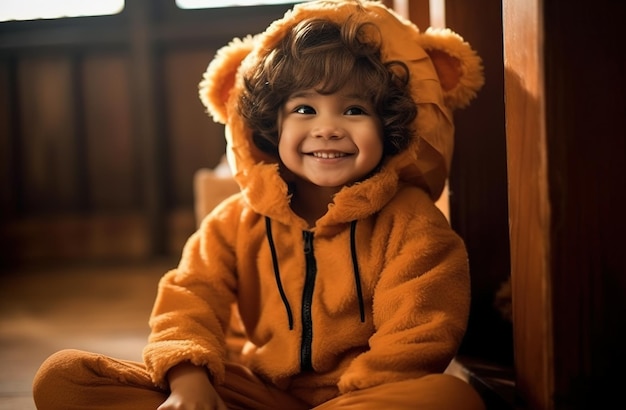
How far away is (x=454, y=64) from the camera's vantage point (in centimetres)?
113

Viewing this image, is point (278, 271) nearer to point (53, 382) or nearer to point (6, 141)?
point (53, 382)

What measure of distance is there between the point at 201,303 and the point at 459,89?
474 millimetres

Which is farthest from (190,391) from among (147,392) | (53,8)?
(53,8)

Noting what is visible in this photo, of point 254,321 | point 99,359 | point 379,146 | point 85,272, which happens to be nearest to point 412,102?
point 379,146

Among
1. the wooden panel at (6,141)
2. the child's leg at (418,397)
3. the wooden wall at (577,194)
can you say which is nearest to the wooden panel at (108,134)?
the wooden panel at (6,141)

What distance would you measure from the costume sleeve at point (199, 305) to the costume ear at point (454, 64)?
36 cm

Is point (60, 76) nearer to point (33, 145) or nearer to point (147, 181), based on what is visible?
point (33, 145)

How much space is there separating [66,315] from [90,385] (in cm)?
106

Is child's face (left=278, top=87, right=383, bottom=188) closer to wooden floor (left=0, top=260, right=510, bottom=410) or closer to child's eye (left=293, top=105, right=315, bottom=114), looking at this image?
child's eye (left=293, top=105, right=315, bottom=114)

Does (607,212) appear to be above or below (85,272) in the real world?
above

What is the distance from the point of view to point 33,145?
2.86 m

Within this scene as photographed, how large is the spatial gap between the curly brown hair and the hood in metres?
0.02

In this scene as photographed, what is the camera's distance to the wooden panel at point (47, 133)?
2.84 metres

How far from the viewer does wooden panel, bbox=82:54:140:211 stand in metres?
2.86
